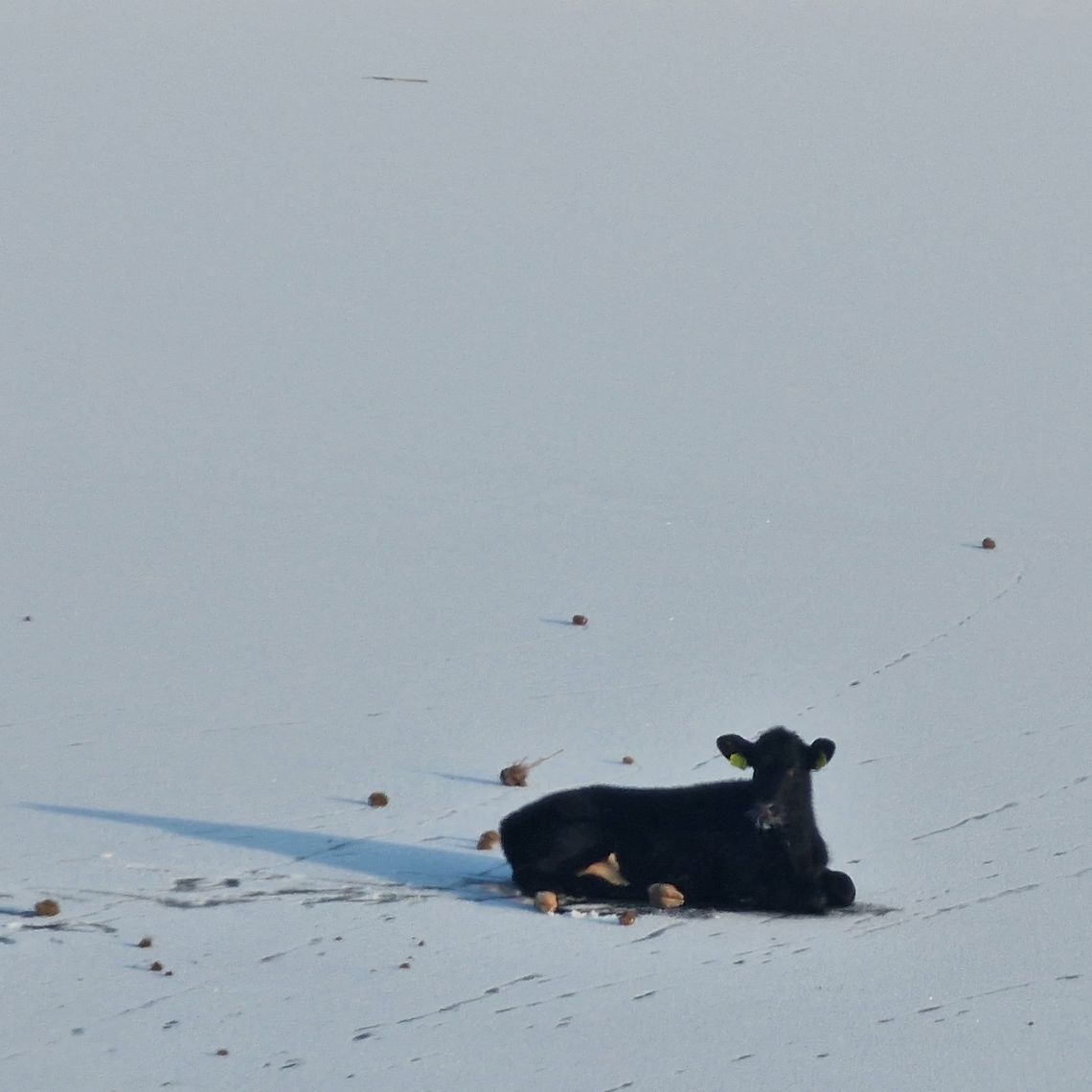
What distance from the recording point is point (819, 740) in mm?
7078

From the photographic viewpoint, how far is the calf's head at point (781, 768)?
6.99 metres

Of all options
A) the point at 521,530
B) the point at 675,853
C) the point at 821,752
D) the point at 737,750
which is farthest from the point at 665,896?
the point at 521,530

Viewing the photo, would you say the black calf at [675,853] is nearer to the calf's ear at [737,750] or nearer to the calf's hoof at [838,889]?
the calf's hoof at [838,889]

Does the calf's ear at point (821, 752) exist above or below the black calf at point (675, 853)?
above

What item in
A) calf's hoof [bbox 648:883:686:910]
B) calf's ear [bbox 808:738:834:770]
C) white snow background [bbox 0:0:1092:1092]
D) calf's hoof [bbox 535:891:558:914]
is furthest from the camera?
calf's ear [bbox 808:738:834:770]

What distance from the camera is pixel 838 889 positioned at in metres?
6.90

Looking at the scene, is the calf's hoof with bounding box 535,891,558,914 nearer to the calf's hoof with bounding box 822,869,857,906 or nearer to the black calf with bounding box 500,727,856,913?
the black calf with bounding box 500,727,856,913

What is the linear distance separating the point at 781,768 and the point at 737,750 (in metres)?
0.17

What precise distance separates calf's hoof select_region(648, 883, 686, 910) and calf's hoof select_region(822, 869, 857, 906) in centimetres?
49

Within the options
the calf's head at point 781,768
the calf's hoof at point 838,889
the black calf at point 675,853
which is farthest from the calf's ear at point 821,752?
the calf's hoof at point 838,889

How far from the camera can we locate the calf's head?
6988 mm

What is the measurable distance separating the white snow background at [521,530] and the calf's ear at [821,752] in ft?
1.74

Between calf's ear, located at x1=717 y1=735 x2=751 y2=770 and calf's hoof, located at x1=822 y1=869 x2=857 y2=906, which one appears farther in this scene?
calf's ear, located at x1=717 y1=735 x2=751 y2=770

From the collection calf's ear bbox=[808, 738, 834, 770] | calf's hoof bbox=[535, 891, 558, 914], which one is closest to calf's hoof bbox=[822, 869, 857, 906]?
calf's ear bbox=[808, 738, 834, 770]
